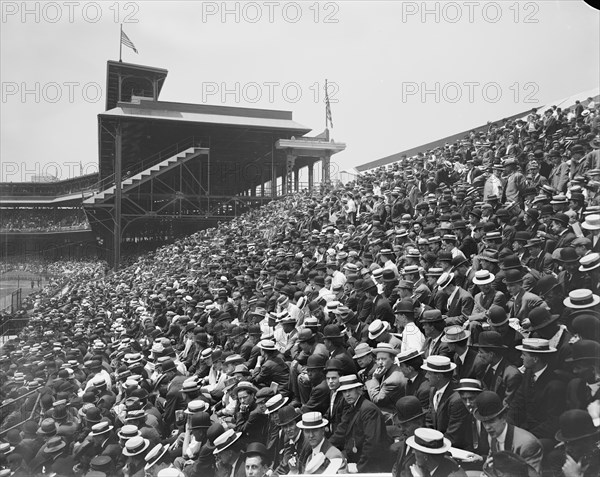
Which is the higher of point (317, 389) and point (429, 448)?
point (429, 448)

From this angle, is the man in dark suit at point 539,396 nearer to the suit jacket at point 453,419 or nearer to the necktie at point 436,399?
the suit jacket at point 453,419

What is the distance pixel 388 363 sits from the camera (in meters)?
5.36

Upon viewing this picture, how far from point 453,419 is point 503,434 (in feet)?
1.66

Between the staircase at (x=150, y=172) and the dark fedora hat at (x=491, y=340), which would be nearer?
the dark fedora hat at (x=491, y=340)

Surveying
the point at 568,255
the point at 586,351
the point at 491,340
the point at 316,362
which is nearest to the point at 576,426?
the point at 586,351

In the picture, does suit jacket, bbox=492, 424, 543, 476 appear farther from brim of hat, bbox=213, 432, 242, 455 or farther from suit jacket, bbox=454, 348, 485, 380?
brim of hat, bbox=213, 432, 242, 455

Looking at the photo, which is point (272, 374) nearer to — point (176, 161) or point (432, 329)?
point (432, 329)

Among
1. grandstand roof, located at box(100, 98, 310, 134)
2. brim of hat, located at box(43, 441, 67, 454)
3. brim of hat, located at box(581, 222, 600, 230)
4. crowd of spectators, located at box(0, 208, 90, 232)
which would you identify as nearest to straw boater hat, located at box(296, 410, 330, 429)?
brim of hat, located at box(43, 441, 67, 454)

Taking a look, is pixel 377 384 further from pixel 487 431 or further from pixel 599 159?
pixel 599 159

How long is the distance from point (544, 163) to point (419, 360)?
7.61 m

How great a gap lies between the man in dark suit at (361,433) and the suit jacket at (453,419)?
557 mm

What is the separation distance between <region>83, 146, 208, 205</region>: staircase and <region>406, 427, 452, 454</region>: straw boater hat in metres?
24.9

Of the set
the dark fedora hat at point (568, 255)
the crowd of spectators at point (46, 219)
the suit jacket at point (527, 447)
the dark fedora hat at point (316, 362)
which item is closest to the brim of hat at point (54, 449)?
the dark fedora hat at point (316, 362)

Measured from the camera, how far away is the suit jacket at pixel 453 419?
14.6 feet
